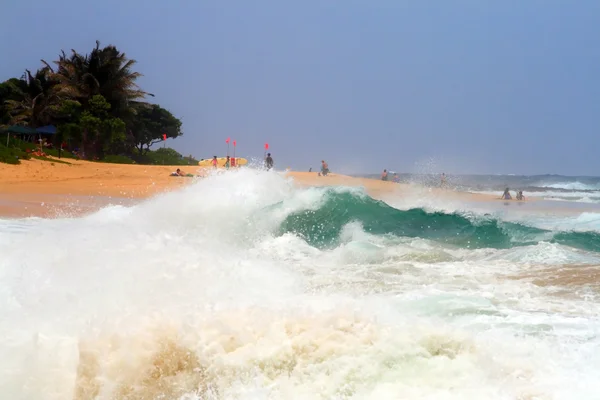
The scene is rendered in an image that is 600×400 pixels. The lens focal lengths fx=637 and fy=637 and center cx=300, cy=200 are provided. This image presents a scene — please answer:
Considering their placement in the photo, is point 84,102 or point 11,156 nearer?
point 11,156

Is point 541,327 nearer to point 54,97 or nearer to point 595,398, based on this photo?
point 595,398

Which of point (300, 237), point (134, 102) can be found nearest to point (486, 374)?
point (300, 237)

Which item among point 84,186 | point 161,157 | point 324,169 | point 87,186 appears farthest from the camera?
point 161,157

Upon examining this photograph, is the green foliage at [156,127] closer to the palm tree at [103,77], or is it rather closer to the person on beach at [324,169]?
the palm tree at [103,77]

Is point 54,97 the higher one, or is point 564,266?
point 54,97

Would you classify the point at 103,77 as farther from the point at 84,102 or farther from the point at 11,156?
the point at 11,156

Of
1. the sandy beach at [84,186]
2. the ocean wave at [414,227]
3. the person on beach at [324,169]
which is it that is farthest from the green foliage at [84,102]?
the ocean wave at [414,227]

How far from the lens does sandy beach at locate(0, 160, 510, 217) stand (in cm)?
1557

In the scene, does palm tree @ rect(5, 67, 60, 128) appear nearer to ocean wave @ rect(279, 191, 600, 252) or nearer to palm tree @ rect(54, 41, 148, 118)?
palm tree @ rect(54, 41, 148, 118)

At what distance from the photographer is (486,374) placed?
12.2 feet

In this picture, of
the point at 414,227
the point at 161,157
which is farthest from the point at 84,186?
the point at 161,157

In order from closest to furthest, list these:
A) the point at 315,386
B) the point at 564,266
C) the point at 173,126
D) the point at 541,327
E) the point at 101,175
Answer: the point at 315,386, the point at 541,327, the point at 564,266, the point at 101,175, the point at 173,126

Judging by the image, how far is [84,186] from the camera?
22.7m

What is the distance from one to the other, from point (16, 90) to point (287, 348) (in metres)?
41.2
